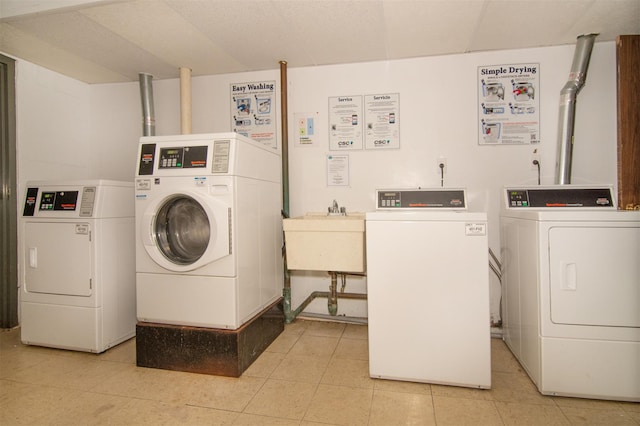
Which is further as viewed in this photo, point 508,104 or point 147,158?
point 508,104

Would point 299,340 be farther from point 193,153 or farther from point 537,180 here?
point 537,180

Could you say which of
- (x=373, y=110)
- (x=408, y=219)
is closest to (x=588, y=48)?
(x=373, y=110)

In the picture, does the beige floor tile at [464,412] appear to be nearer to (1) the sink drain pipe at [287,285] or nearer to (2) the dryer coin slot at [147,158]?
(1) the sink drain pipe at [287,285]

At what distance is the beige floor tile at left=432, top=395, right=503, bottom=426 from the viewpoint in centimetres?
152

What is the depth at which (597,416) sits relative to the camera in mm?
1554

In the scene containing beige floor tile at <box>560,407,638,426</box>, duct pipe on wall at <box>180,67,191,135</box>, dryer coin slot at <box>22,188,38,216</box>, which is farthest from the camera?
duct pipe on wall at <box>180,67,191,135</box>

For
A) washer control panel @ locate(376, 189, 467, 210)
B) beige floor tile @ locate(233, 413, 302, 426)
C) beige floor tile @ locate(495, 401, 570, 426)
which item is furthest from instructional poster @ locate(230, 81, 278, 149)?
beige floor tile @ locate(495, 401, 570, 426)

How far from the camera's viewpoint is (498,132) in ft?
8.53

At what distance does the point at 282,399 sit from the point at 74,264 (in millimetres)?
1705

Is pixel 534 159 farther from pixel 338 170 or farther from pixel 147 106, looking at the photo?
pixel 147 106

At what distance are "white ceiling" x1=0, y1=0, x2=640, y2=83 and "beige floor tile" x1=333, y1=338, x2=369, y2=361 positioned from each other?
227 centimetres

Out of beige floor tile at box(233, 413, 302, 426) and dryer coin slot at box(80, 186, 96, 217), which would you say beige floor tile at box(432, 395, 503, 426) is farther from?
dryer coin slot at box(80, 186, 96, 217)

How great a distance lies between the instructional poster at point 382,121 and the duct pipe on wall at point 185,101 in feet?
5.13

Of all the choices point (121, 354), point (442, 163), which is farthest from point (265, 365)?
point (442, 163)
